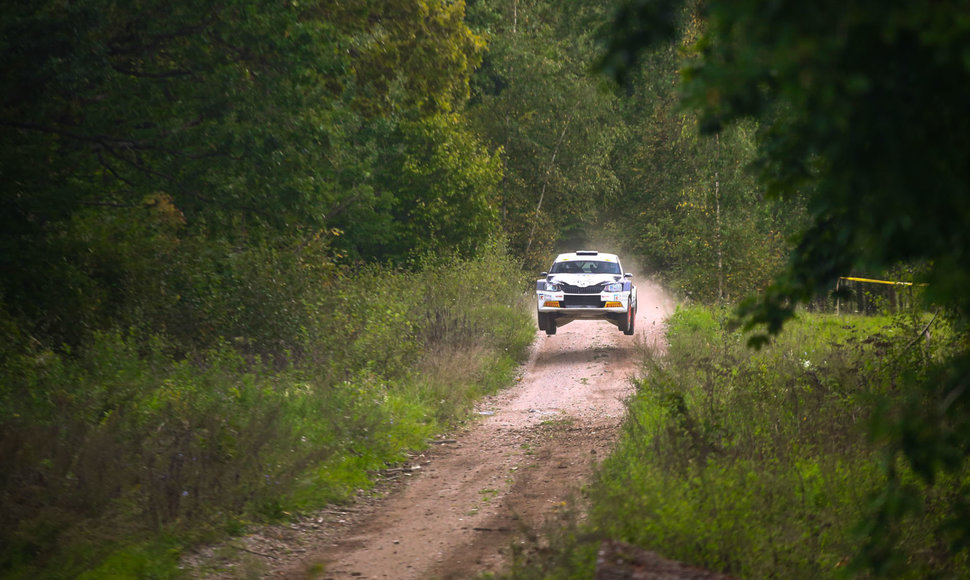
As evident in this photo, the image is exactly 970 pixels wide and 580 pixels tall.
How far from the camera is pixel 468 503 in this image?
8.40 m

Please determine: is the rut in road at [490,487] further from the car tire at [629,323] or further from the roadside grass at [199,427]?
the car tire at [629,323]

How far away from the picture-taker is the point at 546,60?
3669cm

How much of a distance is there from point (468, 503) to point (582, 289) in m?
11.1

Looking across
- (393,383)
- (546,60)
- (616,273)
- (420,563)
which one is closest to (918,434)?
(420,563)

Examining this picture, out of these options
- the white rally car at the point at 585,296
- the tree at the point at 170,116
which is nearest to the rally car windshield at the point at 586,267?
the white rally car at the point at 585,296

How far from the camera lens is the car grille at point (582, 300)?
62.1 ft

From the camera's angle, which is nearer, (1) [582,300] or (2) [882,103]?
(2) [882,103]

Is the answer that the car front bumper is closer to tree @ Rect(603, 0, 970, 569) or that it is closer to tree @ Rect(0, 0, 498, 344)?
tree @ Rect(0, 0, 498, 344)

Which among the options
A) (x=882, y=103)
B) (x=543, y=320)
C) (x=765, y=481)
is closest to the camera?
(x=882, y=103)

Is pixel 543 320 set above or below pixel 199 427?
below

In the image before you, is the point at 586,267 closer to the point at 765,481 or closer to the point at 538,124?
the point at 765,481

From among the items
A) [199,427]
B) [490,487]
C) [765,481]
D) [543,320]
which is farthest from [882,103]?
[543,320]

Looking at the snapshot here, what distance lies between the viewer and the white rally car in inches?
744

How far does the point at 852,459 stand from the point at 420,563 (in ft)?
11.8
